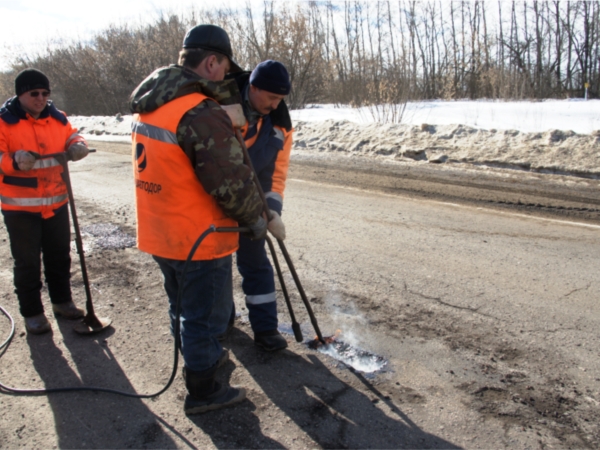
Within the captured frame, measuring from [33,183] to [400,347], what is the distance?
9.09 ft

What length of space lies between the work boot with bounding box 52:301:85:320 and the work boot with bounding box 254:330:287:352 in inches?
58.0

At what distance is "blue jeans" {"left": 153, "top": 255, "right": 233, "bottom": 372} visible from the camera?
2555mm

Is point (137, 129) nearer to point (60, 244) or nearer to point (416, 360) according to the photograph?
point (60, 244)

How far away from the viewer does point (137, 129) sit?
→ 238cm

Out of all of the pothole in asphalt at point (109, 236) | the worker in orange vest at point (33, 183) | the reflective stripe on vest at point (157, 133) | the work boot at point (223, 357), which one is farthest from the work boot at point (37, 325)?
the reflective stripe on vest at point (157, 133)

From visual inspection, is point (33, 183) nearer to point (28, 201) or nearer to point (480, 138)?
point (28, 201)

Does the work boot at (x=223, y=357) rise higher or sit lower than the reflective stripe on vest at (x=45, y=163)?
lower

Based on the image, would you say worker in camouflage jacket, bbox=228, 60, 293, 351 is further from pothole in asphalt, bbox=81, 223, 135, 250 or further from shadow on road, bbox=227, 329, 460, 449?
pothole in asphalt, bbox=81, 223, 135, 250

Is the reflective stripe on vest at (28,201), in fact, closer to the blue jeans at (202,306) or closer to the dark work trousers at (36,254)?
the dark work trousers at (36,254)

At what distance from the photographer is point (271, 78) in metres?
2.88

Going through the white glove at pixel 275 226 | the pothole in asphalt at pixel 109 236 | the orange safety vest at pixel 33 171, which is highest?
the orange safety vest at pixel 33 171

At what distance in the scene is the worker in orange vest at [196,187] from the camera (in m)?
2.25

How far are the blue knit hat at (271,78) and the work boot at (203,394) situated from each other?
63.0 inches

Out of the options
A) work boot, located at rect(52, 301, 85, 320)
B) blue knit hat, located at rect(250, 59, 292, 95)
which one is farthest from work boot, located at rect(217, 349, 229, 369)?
blue knit hat, located at rect(250, 59, 292, 95)
